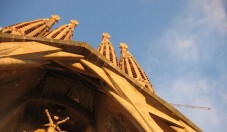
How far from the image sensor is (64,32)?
26625 mm

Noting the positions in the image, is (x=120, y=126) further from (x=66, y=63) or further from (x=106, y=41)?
(x=106, y=41)

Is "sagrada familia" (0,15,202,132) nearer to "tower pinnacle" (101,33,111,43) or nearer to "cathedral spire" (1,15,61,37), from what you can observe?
"cathedral spire" (1,15,61,37)

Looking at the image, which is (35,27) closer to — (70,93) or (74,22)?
(74,22)

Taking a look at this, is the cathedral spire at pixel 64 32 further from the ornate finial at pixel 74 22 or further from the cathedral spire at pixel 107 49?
the cathedral spire at pixel 107 49

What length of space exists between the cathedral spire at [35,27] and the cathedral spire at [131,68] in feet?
21.0

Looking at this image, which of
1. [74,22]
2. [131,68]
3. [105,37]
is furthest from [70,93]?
[74,22]

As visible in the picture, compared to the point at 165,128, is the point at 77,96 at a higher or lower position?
higher

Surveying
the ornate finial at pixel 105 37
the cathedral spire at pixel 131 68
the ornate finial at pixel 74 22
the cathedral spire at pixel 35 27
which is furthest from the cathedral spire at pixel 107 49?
the cathedral spire at pixel 35 27

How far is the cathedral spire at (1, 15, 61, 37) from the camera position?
821 inches

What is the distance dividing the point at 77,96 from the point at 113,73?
2.38 m

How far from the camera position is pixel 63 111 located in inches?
450

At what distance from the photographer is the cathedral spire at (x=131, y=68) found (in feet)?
67.8

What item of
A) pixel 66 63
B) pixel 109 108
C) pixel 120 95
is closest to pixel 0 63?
pixel 66 63

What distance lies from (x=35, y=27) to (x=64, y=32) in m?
2.71
